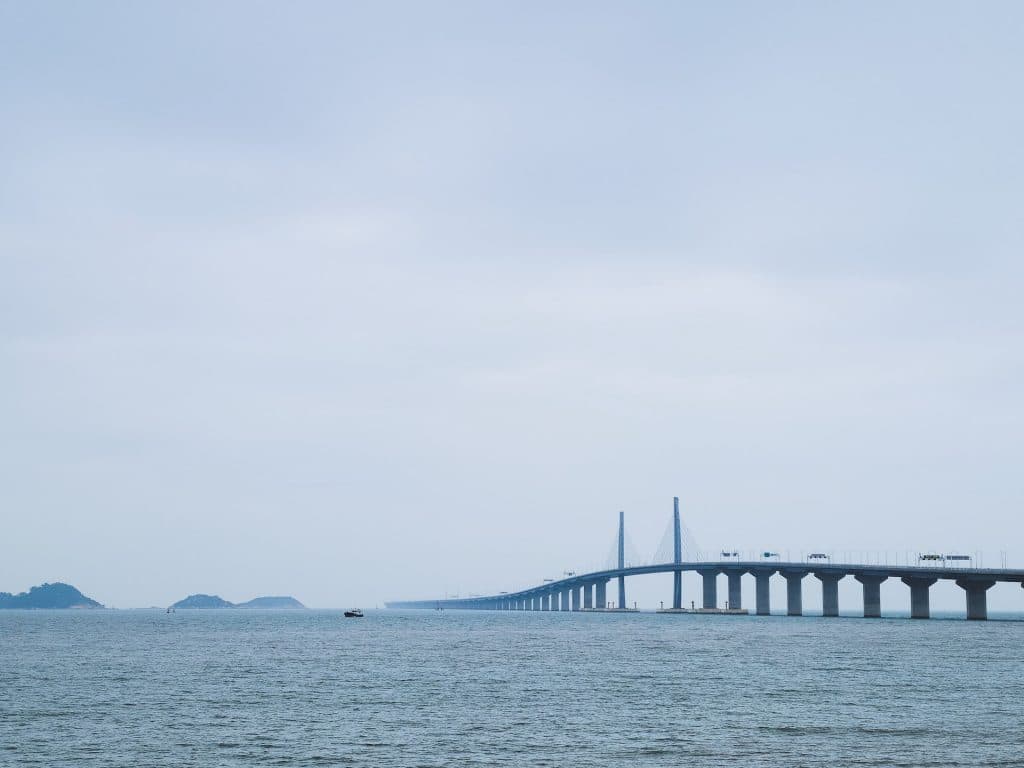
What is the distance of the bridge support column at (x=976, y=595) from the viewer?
168000mm

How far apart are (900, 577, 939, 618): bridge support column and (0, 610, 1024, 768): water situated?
83829 mm

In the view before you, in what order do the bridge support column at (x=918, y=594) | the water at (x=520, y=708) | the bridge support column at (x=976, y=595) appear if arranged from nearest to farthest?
the water at (x=520, y=708)
the bridge support column at (x=976, y=595)
the bridge support column at (x=918, y=594)

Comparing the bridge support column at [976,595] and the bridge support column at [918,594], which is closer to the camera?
the bridge support column at [976,595]

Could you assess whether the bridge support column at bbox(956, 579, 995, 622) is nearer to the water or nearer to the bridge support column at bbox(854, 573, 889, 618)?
the bridge support column at bbox(854, 573, 889, 618)

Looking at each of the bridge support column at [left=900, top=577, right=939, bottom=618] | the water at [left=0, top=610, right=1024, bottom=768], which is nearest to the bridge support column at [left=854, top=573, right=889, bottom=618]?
the bridge support column at [left=900, top=577, right=939, bottom=618]

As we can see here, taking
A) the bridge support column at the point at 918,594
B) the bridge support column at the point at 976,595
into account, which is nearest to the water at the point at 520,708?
the bridge support column at the point at 976,595

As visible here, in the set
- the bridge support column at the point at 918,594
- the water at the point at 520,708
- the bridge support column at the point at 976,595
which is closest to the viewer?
the water at the point at 520,708

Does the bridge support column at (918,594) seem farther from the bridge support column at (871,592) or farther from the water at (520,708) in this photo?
the water at (520,708)

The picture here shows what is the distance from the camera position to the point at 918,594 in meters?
184

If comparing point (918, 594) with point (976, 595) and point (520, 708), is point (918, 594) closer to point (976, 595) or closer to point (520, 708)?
point (976, 595)

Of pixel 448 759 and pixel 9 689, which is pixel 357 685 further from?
pixel 448 759

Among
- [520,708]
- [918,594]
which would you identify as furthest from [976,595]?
[520,708]

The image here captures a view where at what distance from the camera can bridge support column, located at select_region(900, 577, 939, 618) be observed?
18150 cm

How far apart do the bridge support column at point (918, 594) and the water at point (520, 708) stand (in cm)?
8383
